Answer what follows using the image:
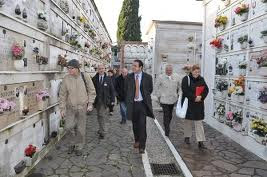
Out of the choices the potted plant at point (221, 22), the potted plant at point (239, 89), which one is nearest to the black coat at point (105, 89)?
the potted plant at point (239, 89)

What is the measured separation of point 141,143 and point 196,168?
1.32m

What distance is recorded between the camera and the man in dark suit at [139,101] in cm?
694

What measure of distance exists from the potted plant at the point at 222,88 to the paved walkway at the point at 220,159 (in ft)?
4.32

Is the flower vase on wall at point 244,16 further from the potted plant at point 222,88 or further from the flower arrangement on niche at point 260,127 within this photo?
the flower arrangement on niche at point 260,127

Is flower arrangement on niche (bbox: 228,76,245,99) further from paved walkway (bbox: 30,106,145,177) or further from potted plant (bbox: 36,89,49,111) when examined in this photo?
potted plant (bbox: 36,89,49,111)

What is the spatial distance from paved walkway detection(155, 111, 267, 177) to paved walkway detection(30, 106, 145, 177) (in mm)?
1021

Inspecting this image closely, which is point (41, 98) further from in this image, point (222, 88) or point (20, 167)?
point (222, 88)

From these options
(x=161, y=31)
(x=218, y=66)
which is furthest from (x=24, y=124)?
(x=161, y=31)

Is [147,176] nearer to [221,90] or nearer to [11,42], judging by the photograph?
[11,42]

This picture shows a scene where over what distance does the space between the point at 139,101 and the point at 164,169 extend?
5.18 feet

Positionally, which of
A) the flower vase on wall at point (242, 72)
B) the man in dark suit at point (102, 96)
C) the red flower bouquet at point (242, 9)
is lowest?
the man in dark suit at point (102, 96)

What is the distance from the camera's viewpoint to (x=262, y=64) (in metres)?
6.79

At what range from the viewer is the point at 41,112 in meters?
6.65

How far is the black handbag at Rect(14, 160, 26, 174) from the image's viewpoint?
4.99 metres
